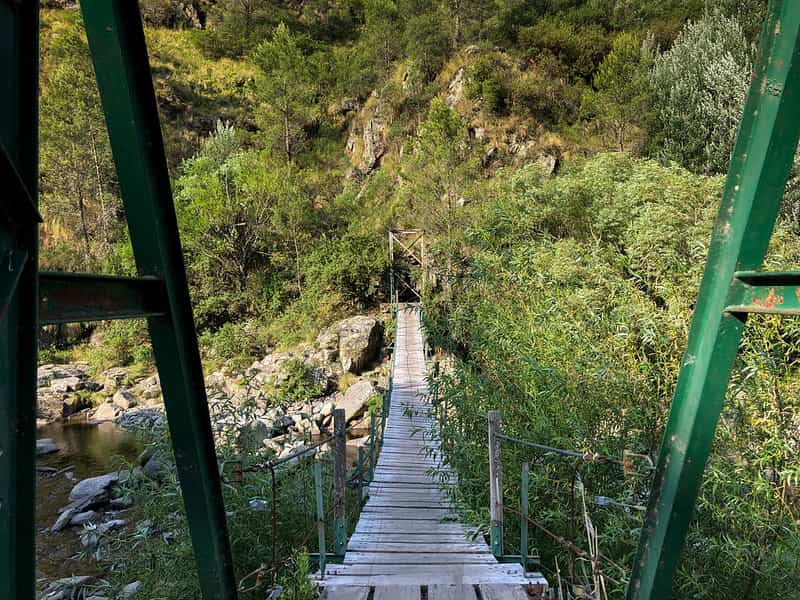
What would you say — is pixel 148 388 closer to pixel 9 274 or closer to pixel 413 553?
pixel 413 553

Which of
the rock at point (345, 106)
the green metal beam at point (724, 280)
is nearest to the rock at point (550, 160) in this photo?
the rock at point (345, 106)

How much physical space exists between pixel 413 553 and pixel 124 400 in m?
10.2

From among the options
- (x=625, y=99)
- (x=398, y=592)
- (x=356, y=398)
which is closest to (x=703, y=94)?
(x=625, y=99)

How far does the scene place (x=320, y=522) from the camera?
2.28 meters

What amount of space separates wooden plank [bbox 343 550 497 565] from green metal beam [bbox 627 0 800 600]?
1.63 metres

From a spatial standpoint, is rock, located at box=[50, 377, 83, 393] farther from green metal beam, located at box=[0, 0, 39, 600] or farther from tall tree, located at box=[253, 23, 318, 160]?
green metal beam, located at box=[0, 0, 39, 600]

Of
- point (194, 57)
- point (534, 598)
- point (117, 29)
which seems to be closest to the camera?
point (117, 29)

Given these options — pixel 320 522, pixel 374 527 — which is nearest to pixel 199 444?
pixel 320 522

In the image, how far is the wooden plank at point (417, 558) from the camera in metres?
2.45

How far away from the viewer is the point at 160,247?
0.92 metres

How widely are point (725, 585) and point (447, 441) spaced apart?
2.11 m

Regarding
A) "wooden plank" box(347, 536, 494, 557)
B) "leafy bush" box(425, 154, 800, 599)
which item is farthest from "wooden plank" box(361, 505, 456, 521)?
"wooden plank" box(347, 536, 494, 557)

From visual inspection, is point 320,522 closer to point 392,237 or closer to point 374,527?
point 374,527

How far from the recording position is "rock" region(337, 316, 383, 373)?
1130 centimetres
